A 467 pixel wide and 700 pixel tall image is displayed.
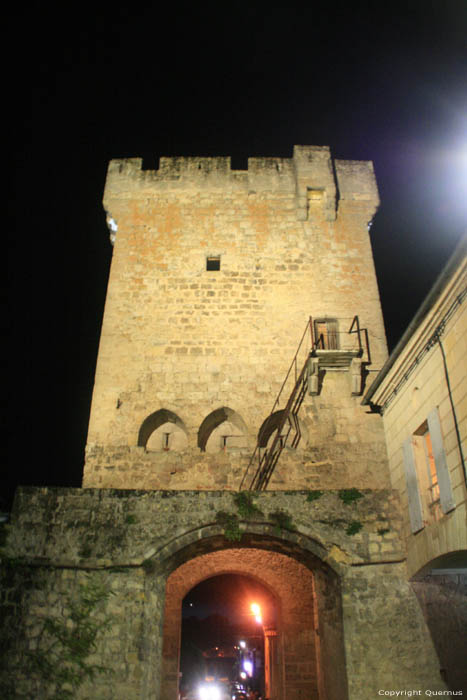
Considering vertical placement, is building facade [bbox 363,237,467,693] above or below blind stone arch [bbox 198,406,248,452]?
below

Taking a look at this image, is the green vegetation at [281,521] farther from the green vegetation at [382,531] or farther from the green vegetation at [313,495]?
the green vegetation at [382,531]

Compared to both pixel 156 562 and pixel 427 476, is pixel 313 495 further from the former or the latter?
pixel 156 562

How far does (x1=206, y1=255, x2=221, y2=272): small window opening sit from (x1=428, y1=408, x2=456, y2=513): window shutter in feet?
→ 24.3

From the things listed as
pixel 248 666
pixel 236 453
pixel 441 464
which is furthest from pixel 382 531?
pixel 248 666

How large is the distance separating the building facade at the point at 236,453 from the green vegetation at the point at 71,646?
41 mm

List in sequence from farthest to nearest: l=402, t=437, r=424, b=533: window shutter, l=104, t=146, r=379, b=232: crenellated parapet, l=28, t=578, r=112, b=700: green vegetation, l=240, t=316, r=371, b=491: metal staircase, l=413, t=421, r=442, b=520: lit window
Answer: l=104, t=146, r=379, b=232: crenellated parapet < l=240, t=316, r=371, b=491: metal staircase < l=402, t=437, r=424, b=533: window shutter < l=413, t=421, r=442, b=520: lit window < l=28, t=578, r=112, b=700: green vegetation

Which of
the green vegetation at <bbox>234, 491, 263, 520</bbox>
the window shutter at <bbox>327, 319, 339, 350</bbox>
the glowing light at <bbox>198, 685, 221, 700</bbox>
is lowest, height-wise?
the glowing light at <bbox>198, 685, 221, 700</bbox>

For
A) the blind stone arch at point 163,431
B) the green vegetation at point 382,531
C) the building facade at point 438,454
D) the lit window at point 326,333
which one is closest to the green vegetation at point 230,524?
the green vegetation at point 382,531

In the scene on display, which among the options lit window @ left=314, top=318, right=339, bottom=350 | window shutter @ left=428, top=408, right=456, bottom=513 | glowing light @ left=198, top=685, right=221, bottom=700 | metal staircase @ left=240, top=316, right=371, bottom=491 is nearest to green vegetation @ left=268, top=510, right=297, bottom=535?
window shutter @ left=428, top=408, right=456, bottom=513

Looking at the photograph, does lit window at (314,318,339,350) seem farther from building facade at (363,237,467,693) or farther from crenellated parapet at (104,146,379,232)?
building facade at (363,237,467,693)

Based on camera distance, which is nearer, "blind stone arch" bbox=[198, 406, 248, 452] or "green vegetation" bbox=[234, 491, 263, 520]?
"green vegetation" bbox=[234, 491, 263, 520]

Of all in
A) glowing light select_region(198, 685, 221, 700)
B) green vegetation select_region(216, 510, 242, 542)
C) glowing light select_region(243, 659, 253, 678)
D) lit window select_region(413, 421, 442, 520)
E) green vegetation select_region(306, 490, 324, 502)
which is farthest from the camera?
glowing light select_region(243, 659, 253, 678)

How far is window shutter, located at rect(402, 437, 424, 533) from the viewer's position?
7.48 metres

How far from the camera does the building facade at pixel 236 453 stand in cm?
741
